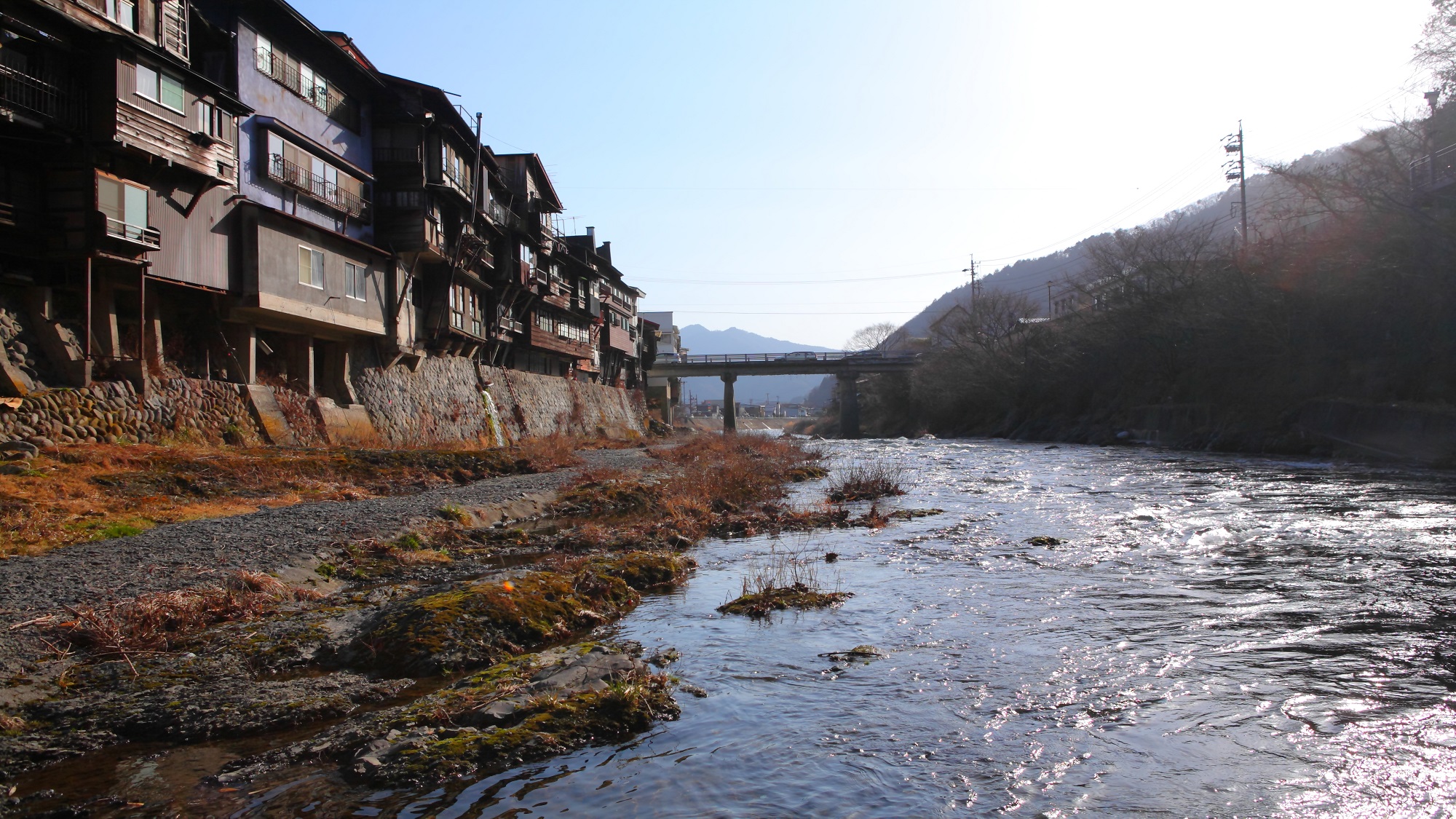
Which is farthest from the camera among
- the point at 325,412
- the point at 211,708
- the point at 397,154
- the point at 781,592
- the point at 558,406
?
the point at 558,406

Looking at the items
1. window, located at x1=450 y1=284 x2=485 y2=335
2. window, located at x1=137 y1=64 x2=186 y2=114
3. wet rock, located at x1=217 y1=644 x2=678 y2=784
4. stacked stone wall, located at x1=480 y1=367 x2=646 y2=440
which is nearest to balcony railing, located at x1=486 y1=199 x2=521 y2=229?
window, located at x1=450 y1=284 x2=485 y2=335

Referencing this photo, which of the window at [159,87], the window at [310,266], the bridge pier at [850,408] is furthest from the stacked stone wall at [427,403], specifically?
the bridge pier at [850,408]

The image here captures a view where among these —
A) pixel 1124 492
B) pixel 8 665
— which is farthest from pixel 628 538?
pixel 1124 492

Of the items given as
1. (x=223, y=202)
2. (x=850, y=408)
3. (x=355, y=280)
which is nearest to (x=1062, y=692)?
(x=223, y=202)

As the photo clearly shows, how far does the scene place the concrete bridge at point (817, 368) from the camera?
83.4 metres

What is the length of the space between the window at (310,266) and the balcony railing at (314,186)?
6.45 feet

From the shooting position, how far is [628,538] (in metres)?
13.6

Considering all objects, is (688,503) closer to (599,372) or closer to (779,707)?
(779,707)

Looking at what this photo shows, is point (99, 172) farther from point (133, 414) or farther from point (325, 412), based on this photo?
point (325, 412)

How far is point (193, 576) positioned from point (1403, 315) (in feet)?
116

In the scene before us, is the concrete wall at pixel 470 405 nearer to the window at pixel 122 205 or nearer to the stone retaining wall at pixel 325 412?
the stone retaining wall at pixel 325 412

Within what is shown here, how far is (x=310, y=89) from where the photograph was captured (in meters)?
27.2

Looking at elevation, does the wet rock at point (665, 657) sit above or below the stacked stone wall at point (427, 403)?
below

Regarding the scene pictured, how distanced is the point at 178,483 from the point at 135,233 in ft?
24.2
